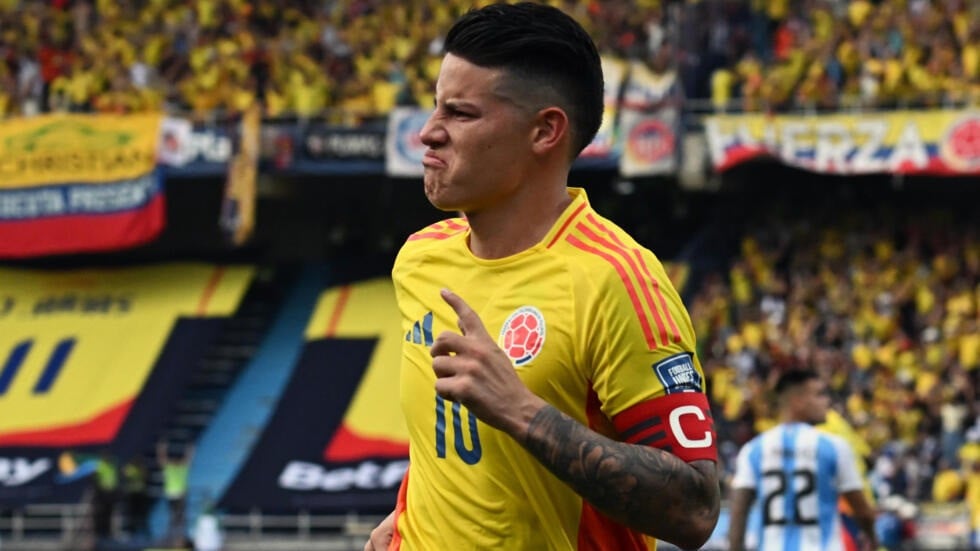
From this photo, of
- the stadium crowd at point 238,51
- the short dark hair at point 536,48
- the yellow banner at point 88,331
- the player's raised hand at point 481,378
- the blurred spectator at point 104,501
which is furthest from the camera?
the yellow banner at point 88,331

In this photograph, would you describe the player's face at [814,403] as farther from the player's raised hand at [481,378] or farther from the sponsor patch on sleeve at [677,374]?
the player's raised hand at [481,378]

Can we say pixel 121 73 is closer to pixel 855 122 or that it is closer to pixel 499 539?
pixel 855 122

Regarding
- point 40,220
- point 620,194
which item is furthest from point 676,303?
point 40,220

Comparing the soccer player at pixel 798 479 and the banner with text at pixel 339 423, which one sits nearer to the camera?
the soccer player at pixel 798 479

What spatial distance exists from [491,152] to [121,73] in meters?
24.4

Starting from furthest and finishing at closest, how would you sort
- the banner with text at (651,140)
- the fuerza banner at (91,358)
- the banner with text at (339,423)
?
the fuerza banner at (91,358) → the banner with text at (339,423) → the banner with text at (651,140)

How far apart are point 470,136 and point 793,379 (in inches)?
240

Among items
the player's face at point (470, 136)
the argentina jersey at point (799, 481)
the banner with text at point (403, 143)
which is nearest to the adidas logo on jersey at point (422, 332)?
the player's face at point (470, 136)

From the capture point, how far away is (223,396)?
88.2 feet

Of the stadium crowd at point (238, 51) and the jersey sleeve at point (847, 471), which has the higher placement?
the jersey sleeve at point (847, 471)

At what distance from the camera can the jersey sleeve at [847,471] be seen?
370 inches

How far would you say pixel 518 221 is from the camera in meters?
4.00

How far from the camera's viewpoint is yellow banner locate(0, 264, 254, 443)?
26781 millimetres

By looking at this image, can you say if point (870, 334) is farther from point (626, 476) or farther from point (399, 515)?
point (626, 476)
